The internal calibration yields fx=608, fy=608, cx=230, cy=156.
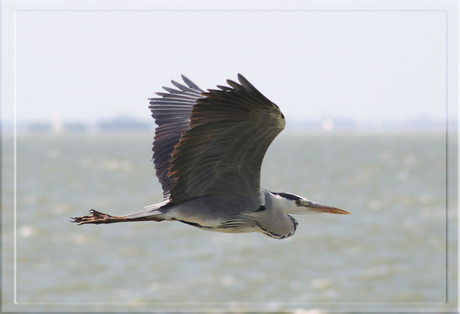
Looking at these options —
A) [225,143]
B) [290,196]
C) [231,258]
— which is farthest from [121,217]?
[231,258]

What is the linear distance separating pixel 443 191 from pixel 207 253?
1541 centimetres

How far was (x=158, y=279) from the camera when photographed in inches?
728

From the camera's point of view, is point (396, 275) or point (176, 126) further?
point (396, 275)

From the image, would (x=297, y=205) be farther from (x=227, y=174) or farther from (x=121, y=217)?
(x=121, y=217)

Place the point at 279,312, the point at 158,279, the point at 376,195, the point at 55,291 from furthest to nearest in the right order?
the point at 376,195
the point at 158,279
the point at 55,291
the point at 279,312

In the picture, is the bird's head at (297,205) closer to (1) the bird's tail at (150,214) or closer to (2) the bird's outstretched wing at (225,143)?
(2) the bird's outstretched wing at (225,143)

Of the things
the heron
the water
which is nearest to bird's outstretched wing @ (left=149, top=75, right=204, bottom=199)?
the heron

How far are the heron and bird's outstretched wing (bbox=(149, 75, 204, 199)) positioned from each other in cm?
30

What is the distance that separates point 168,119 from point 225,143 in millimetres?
776

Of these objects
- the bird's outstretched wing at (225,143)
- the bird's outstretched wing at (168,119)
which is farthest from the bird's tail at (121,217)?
the bird's outstretched wing at (168,119)

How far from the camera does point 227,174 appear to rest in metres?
2.67

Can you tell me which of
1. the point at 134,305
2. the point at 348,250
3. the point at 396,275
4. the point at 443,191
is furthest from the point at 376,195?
the point at 134,305

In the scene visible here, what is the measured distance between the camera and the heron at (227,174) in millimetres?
2430

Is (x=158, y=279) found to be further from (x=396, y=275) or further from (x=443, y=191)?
(x=443, y=191)
